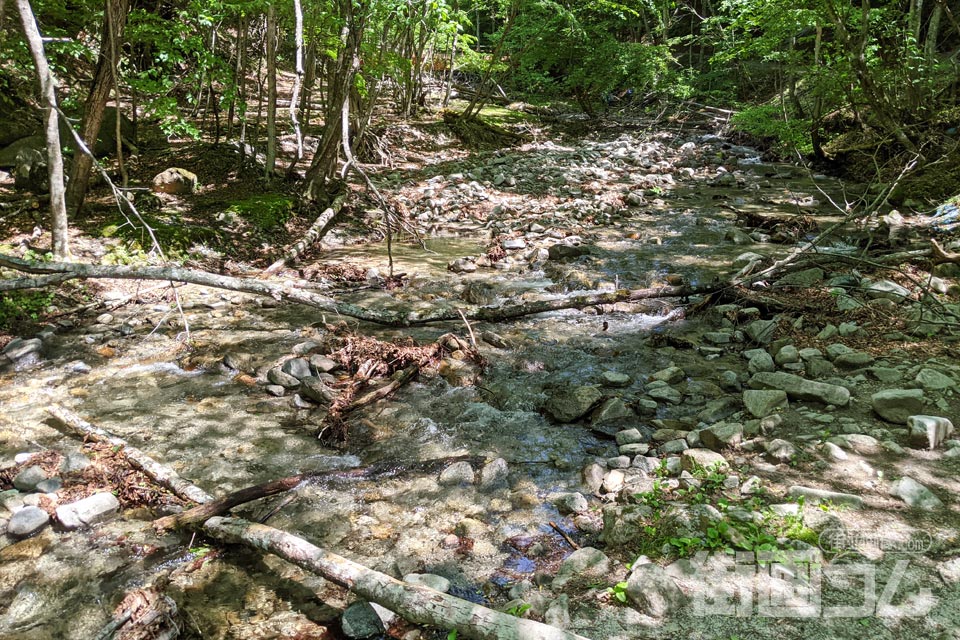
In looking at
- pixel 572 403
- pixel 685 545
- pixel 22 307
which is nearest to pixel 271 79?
pixel 22 307

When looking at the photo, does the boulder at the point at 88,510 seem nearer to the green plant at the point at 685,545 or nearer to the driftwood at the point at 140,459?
the driftwood at the point at 140,459

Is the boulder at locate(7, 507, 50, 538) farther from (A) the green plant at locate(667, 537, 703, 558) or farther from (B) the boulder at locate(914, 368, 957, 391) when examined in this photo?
(B) the boulder at locate(914, 368, 957, 391)

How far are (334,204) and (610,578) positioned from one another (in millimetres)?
8689

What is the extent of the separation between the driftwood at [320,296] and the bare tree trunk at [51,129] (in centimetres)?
85

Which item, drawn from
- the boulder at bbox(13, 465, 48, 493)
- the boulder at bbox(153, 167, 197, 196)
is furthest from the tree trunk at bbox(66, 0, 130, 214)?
the boulder at bbox(13, 465, 48, 493)

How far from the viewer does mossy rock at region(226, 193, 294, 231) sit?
8.41 meters

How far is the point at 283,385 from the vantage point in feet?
14.8

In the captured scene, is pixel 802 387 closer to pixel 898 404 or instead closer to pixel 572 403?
pixel 898 404

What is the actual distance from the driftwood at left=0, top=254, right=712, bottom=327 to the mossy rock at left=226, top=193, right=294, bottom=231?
337 cm

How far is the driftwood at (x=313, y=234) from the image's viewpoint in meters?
7.39

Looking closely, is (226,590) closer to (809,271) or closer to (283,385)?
(283,385)

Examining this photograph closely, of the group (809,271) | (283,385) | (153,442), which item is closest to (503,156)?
(809,271)

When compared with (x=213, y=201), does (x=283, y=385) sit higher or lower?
lower

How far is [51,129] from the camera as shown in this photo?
525 cm
